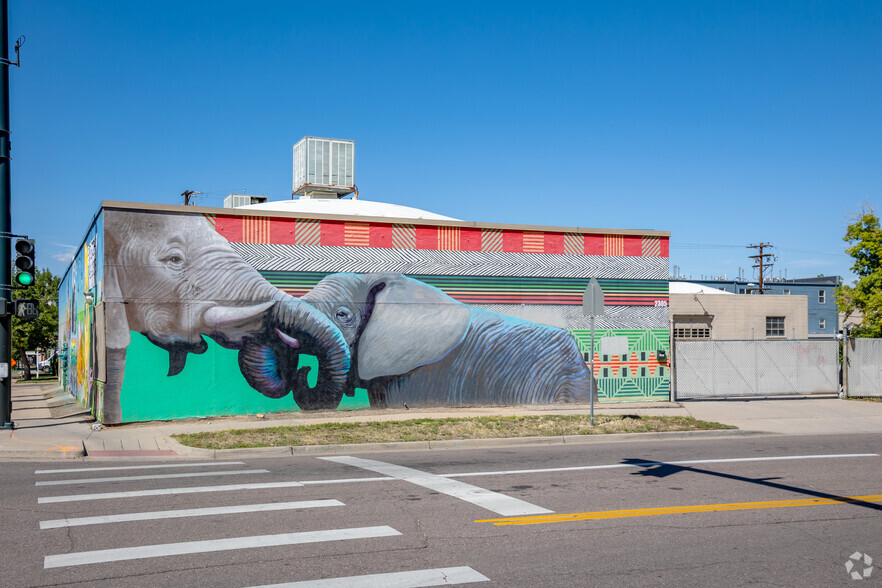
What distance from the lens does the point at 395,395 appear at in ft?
61.0

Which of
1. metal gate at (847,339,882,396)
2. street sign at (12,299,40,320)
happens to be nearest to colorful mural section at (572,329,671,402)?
metal gate at (847,339,882,396)

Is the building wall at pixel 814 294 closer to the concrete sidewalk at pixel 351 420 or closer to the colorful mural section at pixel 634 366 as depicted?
the concrete sidewalk at pixel 351 420

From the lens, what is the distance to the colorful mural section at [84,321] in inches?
702

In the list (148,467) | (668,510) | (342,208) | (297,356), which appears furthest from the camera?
(342,208)

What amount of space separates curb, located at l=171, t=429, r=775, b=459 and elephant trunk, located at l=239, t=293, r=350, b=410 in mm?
3584

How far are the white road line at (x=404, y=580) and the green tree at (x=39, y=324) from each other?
140 ft

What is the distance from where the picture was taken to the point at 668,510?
817cm

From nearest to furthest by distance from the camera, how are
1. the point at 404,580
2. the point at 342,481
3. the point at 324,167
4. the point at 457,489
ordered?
the point at 404,580 < the point at 457,489 < the point at 342,481 < the point at 324,167

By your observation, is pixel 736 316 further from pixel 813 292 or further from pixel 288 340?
pixel 813 292

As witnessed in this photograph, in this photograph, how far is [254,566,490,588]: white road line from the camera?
551 centimetres

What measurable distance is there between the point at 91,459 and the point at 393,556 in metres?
7.99

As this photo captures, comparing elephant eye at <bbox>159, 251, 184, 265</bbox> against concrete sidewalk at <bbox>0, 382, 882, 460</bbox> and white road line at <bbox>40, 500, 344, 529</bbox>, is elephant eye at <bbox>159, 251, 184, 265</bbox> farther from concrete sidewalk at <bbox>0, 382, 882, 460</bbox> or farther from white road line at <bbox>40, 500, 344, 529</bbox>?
white road line at <bbox>40, 500, 344, 529</bbox>

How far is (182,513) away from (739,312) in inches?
1734

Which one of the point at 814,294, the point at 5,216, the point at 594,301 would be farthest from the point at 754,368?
→ the point at 814,294
